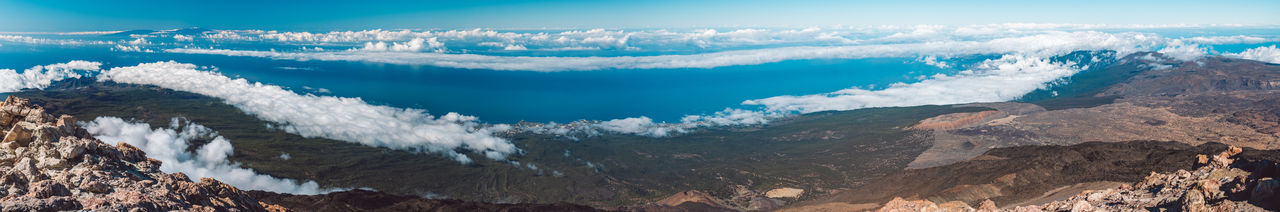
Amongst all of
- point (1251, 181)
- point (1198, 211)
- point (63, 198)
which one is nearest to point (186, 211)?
point (63, 198)

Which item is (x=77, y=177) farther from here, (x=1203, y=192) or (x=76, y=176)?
(x=1203, y=192)

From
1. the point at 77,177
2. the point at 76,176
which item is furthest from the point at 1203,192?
the point at 76,176

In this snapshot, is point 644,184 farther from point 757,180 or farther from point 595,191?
point 757,180

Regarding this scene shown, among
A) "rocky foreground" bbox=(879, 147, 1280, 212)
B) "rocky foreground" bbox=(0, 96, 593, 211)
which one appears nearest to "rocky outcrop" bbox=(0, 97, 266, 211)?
"rocky foreground" bbox=(0, 96, 593, 211)

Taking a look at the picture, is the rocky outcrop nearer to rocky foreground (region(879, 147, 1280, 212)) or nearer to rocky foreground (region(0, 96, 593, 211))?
rocky foreground (region(0, 96, 593, 211))

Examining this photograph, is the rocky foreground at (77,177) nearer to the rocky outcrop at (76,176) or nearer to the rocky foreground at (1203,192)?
the rocky outcrop at (76,176)
